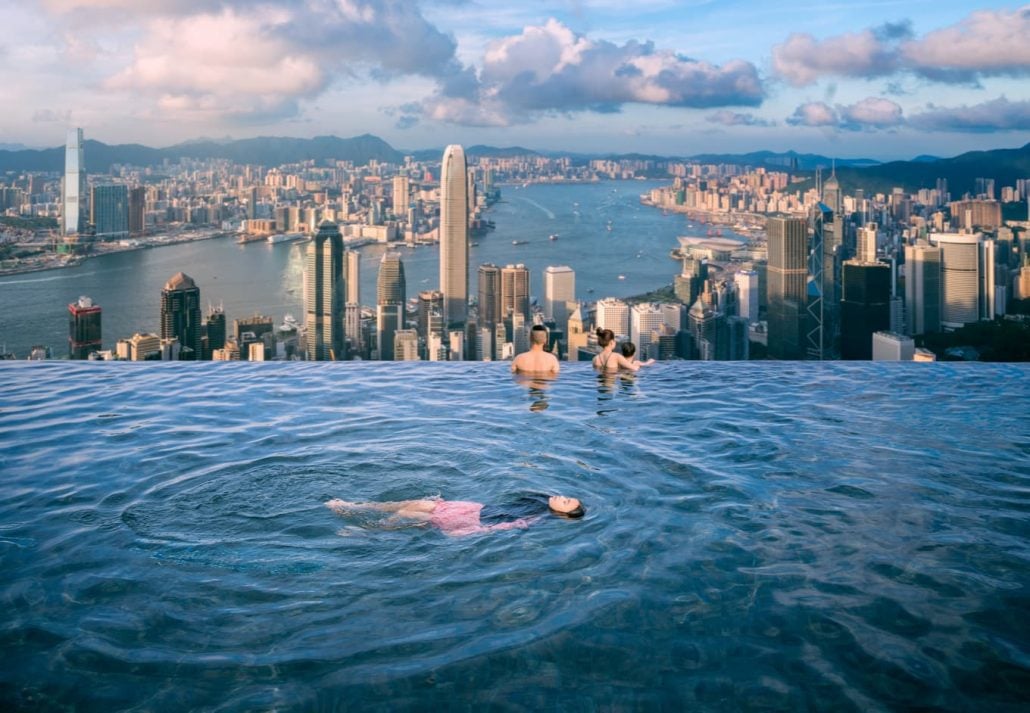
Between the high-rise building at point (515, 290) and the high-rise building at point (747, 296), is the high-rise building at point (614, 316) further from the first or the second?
the high-rise building at point (747, 296)

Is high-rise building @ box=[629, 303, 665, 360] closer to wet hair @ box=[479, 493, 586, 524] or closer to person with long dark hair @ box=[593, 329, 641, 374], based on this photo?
person with long dark hair @ box=[593, 329, 641, 374]

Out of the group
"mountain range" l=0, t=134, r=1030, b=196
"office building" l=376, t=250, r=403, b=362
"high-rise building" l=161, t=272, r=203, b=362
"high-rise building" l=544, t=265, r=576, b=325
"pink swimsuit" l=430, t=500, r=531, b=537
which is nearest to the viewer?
"pink swimsuit" l=430, t=500, r=531, b=537

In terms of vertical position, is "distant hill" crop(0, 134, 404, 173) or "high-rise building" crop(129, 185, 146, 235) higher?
"distant hill" crop(0, 134, 404, 173)

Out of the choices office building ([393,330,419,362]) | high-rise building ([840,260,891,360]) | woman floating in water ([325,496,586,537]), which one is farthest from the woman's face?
high-rise building ([840,260,891,360])

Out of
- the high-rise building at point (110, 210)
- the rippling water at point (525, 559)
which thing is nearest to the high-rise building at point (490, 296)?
the high-rise building at point (110, 210)

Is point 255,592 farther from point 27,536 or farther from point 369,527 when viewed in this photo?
point 27,536

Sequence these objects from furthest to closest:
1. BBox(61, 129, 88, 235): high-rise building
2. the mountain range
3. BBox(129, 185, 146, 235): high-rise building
A: the mountain range → BBox(129, 185, 146, 235): high-rise building → BBox(61, 129, 88, 235): high-rise building

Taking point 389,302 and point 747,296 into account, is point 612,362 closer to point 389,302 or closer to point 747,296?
point 389,302
